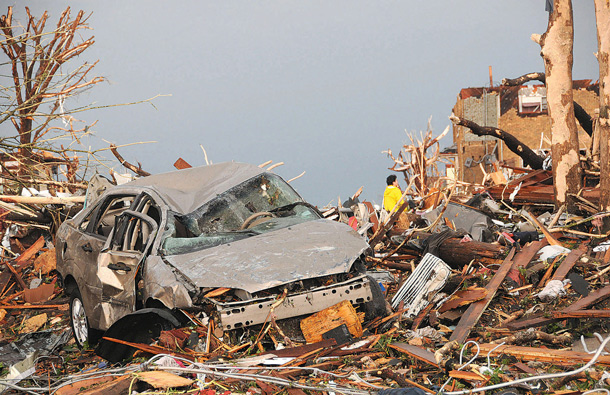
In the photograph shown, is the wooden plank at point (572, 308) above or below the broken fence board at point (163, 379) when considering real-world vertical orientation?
below

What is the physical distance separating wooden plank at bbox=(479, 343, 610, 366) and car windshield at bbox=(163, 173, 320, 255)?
254 centimetres

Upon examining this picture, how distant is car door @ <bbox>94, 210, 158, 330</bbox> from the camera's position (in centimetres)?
615

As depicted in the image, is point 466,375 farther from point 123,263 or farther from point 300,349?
point 123,263

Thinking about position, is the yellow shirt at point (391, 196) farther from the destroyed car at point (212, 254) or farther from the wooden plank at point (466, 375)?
the wooden plank at point (466, 375)

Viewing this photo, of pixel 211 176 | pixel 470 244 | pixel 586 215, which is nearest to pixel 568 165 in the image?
pixel 586 215

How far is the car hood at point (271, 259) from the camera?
5.49 meters

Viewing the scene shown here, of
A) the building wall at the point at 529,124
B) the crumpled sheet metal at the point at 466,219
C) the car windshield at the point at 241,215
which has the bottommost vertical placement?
the building wall at the point at 529,124

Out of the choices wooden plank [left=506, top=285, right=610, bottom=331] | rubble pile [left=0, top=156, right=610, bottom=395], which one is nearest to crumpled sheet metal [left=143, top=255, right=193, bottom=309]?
rubble pile [left=0, top=156, right=610, bottom=395]

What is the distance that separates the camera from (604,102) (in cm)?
1147

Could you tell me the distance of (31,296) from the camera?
1090 centimetres

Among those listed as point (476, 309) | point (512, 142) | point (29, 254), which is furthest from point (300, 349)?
point (512, 142)

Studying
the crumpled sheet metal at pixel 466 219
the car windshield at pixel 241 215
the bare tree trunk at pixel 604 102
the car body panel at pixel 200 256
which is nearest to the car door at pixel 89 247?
the car body panel at pixel 200 256

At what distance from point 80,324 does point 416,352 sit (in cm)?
434

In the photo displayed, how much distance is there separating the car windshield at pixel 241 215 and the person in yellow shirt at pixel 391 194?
694 cm
